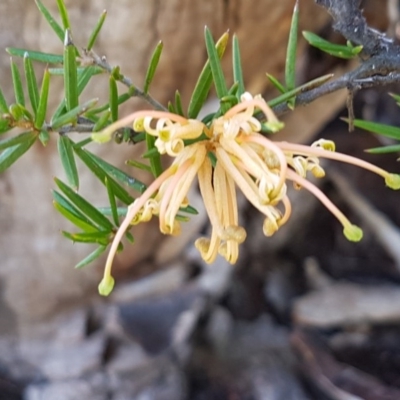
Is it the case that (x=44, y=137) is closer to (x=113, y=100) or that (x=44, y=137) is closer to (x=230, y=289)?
(x=113, y=100)

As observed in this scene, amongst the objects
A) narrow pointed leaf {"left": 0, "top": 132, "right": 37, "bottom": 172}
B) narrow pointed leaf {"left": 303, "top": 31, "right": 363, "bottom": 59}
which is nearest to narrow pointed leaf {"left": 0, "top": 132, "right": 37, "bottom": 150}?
narrow pointed leaf {"left": 0, "top": 132, "right": 37, "bottom": 172}

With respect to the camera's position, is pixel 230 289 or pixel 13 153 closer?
pixel 13 153

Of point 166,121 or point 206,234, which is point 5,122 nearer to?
point 166,121

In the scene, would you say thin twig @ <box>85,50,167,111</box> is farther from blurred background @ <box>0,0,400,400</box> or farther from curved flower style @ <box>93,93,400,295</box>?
blurred background @ <box>0,0,400,400</box>

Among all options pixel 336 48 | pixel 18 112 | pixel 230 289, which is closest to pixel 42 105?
pixel 18 112

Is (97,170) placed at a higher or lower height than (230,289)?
higher

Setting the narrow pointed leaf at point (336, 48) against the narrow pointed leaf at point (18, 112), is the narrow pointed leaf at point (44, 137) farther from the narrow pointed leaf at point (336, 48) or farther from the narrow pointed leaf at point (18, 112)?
the narrow pointed leaf at point (336, 48)
